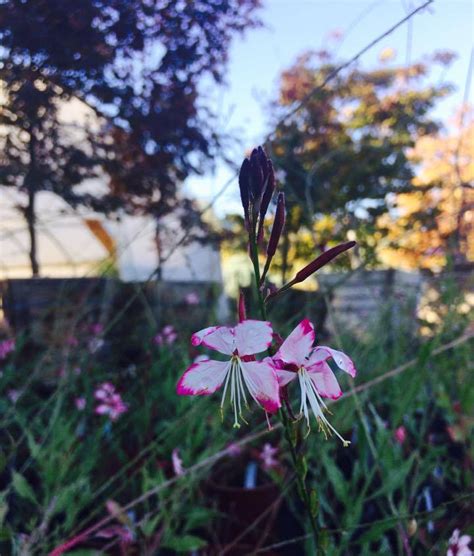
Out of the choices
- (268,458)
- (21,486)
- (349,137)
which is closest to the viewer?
(21,486)

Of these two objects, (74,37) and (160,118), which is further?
(160,118)

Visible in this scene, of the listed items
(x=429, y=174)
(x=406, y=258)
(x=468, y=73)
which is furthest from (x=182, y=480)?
(x=429, y=174)

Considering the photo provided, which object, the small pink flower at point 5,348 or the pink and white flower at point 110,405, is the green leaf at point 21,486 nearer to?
the pink and white flower at point 110,405

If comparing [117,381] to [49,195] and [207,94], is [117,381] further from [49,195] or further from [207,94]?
[207,94]

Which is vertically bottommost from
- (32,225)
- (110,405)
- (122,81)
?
(110,405)

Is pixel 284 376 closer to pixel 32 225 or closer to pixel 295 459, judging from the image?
pixel 295 459

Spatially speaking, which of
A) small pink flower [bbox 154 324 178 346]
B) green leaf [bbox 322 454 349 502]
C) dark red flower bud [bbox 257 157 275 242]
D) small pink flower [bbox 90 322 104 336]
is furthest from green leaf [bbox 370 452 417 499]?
small pink flower [bbox 90 322 104 336]

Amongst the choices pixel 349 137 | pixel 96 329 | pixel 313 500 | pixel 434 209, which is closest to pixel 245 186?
pixel 313 500

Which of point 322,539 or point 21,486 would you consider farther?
point 21,486

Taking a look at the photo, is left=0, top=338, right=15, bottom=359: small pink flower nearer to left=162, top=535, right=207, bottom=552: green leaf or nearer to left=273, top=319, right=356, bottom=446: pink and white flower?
left=162, top=535, right=207, bottom=552: green leaf
